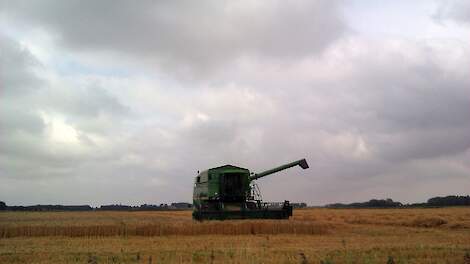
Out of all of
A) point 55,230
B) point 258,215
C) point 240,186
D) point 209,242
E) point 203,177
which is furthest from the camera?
point 203,177

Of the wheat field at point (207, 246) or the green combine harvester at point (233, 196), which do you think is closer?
the wheat field at point (207, 246)

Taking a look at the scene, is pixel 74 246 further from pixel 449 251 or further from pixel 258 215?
pixel 258 215

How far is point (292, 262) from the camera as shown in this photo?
638 inches

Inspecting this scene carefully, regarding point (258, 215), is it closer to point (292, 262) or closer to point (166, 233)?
point (166, 233)

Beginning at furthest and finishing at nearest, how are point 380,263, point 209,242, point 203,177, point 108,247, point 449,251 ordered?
point 203,177 → point 209,242 → point 108,247 → point 449,251 → point 380,263

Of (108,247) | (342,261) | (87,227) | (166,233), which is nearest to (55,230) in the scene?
(87,227)

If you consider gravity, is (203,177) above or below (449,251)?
above

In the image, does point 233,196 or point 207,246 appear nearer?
point 207,246

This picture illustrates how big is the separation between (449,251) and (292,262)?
20.4ft

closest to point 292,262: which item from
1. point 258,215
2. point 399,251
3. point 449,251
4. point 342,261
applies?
point 342,261

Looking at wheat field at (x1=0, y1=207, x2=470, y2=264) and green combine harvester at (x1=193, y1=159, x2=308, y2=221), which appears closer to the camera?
wheat field at (x1=0, y1=207, x2=470, y2=264)

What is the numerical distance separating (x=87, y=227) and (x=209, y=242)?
822cm

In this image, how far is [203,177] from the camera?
143 feet

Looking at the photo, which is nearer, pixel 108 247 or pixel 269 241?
pixel 108 247
